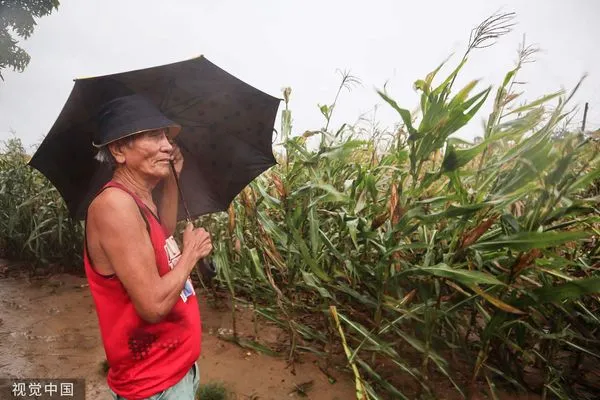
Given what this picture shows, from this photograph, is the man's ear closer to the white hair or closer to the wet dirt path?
the white hair

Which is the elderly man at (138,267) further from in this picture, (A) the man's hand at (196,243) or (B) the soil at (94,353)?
(B) the soil at (94,353)

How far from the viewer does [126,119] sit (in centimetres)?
122

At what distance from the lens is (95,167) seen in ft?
5.17

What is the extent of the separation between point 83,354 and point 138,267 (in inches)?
72.5

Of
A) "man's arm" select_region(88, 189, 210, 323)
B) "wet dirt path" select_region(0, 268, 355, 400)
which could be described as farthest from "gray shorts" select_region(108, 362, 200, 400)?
"wet dirt path" select_region(0, 268, 355, 400)

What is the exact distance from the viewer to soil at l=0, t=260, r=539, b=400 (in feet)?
6.55

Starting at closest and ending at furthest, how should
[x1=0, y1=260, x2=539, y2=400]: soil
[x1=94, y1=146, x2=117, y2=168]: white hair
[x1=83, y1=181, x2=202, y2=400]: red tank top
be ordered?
1. [x1=83, y1=181, x2=202, y2=400]: red tank top
2. [x1=94, y1=146, x2=117, y2=168]: white hair
3. [x1=0, y1=260, x2=539, y2=400]: soil

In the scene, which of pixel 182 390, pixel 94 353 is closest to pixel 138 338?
pixel 182 390

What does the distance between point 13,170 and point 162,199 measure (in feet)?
11.3

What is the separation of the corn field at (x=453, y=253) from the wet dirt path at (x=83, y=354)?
0.16 meters

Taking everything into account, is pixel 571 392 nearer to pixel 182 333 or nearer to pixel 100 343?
pixel 182 333

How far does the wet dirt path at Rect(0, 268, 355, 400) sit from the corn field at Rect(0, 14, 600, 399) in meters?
0.16

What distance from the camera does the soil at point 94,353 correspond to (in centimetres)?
200

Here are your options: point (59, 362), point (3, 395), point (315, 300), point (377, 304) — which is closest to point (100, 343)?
point (59, 362)
